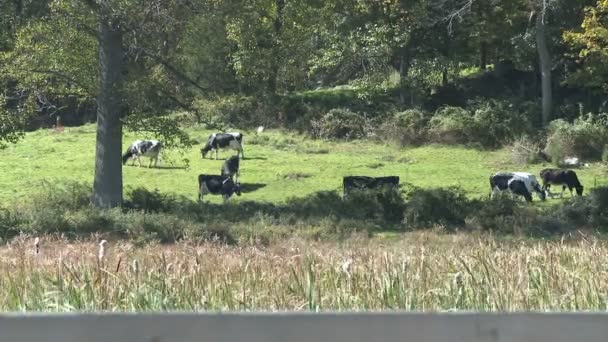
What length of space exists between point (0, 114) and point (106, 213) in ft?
12.8

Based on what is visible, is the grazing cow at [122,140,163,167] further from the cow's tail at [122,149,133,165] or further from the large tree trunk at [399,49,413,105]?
the large tree trunk at [399,49,413,105]

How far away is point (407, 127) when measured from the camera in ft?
124

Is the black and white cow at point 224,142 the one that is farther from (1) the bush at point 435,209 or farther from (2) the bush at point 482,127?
(1) the bush at point 435,209

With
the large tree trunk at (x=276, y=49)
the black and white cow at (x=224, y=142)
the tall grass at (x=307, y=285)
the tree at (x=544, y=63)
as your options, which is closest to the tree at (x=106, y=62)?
the black and white cow at (x=224, y=142)

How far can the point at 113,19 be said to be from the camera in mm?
20609

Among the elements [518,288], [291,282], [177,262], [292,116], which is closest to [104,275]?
[177,262]

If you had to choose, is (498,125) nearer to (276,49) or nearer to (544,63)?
(544,63)

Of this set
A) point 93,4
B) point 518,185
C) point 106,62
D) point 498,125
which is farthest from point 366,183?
point 498,125

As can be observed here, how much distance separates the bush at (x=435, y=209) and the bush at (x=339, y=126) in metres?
16.3

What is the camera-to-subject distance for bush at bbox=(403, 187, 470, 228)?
2214 cm

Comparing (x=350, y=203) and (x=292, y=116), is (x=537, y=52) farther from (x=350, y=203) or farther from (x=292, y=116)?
(x=350, y=203)

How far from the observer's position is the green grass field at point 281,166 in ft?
90.8

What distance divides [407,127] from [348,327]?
109 feet

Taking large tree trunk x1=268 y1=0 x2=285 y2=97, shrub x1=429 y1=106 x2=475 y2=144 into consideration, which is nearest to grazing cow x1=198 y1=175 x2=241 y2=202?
shrub x1=429 y1=106 x2=475 y2=144
